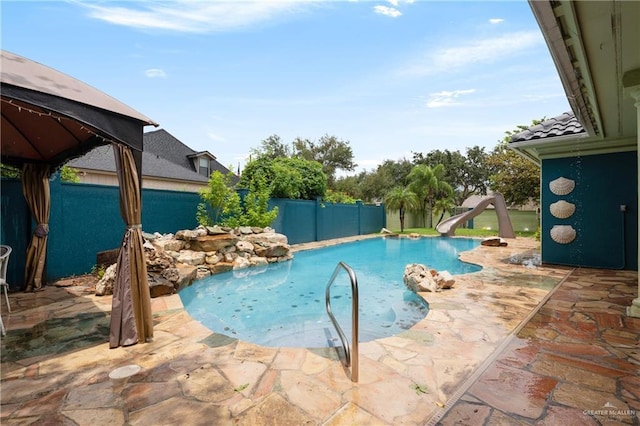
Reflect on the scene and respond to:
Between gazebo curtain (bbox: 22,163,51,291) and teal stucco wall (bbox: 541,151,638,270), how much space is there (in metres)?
10.2

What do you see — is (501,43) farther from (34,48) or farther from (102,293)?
(34,48)

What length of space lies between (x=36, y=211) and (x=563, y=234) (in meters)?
10.5

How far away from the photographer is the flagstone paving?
1.98m

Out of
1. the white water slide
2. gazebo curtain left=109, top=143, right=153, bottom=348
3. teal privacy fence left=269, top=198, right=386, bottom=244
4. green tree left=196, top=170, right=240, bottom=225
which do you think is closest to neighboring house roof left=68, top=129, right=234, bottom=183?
green tree left=196, top=170, right=240, bottom=225

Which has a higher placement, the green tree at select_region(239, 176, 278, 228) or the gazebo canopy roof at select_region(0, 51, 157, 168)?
the gazebo canopy roof at select_region(0, 51, 157, 168)

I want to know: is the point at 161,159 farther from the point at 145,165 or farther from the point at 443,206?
the point at 443,206

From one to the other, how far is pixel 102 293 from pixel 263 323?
271 centimetres

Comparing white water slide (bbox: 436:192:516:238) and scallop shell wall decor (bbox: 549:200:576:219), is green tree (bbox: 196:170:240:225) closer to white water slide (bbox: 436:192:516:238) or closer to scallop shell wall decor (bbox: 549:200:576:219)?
scallop shell wall decor (bbox: 549:200:576:219)

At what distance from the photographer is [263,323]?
4453 millimetres

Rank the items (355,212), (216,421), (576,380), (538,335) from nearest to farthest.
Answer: (216,421), (576,380), (538,335), (355,212)

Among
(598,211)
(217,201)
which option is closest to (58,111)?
(217,201)

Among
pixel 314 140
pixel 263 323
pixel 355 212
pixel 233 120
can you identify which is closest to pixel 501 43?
pixel 263 323

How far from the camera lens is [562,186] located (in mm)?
7023

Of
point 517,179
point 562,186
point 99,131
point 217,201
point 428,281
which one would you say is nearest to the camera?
point 99,131
